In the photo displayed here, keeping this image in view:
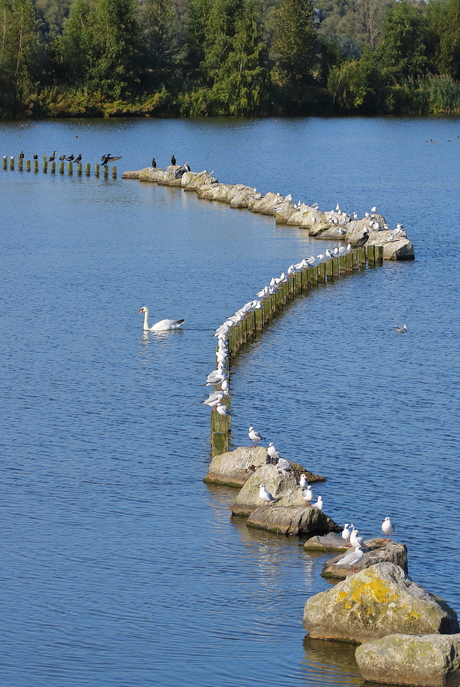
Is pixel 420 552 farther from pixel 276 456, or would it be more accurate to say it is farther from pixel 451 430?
pixel 451 430

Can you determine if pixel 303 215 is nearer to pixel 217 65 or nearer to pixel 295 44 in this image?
pixel 217 65

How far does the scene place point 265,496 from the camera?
20516 mm

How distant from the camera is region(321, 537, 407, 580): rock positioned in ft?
57.9

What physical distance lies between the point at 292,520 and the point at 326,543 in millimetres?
961

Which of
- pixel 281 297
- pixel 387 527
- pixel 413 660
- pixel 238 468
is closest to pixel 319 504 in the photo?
pixel 387 527

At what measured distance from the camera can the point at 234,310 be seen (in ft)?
122

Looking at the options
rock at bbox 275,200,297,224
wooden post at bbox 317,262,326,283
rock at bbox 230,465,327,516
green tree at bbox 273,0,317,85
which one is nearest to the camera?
rock at bbox 230,465,327,516

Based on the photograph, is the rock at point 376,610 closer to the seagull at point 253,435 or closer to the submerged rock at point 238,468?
the submerged rock at point 238,468

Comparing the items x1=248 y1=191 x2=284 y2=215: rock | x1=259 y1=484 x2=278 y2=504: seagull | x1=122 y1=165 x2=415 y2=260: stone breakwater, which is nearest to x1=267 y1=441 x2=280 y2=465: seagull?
x1=259 y1=484 x2=278 y2=504: seagull

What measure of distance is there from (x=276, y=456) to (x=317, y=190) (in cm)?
5030

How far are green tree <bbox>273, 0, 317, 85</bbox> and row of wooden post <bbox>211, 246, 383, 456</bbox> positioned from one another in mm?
89470

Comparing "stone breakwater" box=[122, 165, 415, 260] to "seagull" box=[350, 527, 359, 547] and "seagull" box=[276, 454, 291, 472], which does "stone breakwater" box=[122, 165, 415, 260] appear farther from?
"seagull" box=[350, 527, 359, 547]

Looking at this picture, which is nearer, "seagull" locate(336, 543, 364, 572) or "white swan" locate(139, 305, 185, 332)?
"seagull" locate(336, 543, 364, 572)

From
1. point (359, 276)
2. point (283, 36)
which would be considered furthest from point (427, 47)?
point (359, 276)
